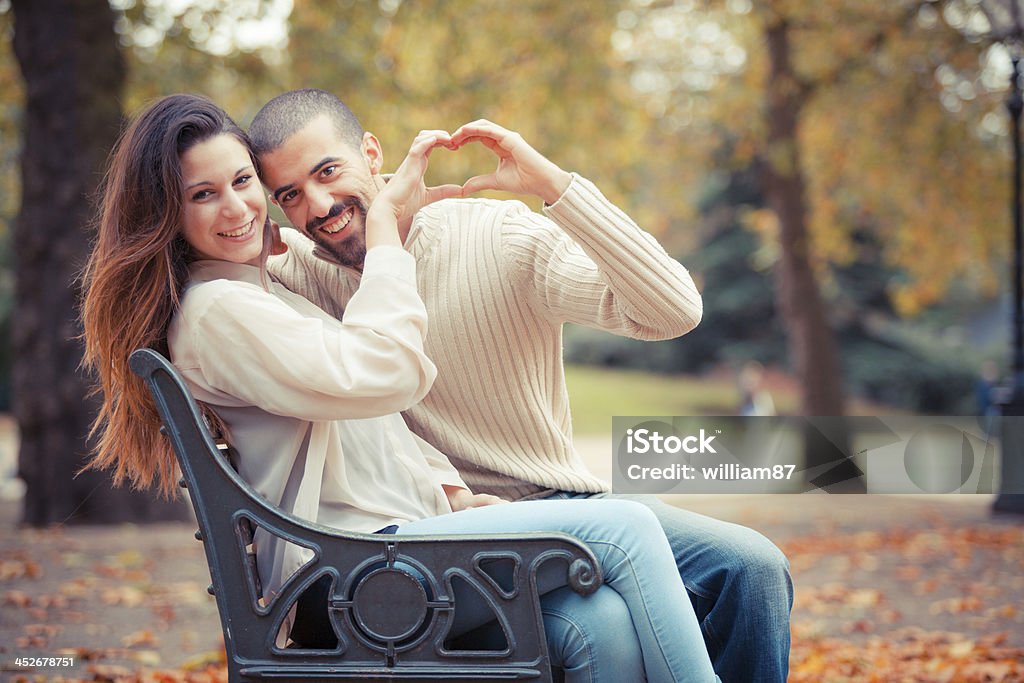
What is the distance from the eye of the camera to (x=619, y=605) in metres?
2.13

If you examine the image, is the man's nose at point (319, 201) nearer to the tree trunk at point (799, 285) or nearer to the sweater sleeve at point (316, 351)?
the sweater sleeve at point (316, 351)

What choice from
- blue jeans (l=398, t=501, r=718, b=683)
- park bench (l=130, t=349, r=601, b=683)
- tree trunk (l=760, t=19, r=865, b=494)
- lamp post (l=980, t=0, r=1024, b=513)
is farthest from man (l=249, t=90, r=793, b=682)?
tree trunk (l=760, t=19, r=865, b=494)

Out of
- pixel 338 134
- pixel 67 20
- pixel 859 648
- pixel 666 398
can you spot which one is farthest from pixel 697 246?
pixel 338 134

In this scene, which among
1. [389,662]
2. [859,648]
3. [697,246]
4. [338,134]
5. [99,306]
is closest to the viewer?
[389,662]

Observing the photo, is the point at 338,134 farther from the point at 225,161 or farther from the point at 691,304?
the point at 691,304

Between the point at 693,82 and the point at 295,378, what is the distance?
50.1ft

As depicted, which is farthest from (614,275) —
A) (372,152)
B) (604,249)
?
(372,152)

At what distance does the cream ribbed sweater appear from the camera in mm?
2803

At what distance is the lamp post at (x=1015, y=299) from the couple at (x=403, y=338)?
Result: 7923mm

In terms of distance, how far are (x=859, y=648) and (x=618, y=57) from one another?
9.87m

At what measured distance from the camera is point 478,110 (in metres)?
11.5

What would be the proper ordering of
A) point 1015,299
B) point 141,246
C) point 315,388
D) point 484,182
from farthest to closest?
1. point 1015,299
2. point 484,182
3. point 141,246
4. point 315,388

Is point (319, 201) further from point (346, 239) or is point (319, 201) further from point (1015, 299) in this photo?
point (1015, 299)

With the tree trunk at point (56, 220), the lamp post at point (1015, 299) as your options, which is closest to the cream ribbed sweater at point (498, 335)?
the tree trunk at point (56, 220)
